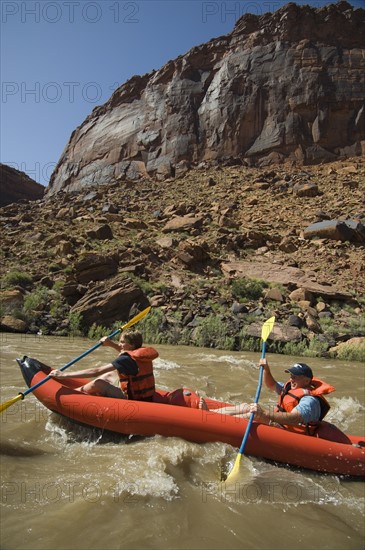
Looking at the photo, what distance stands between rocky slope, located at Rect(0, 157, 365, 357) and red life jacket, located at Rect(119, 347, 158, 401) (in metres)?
4.55

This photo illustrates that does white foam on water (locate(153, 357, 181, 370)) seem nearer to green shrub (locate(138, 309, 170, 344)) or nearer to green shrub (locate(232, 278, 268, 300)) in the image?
green shrub (locate(138, 309, 170, 344))

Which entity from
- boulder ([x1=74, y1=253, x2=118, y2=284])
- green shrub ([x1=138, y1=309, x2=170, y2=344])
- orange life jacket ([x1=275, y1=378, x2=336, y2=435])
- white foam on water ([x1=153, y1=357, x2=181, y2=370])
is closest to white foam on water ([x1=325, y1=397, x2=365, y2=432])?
orange life jacket ([x1=275, y1=378, x2=336, y2=435])

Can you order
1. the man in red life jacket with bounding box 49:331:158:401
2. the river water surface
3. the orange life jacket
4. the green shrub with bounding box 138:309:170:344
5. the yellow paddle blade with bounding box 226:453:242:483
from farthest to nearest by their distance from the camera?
1. the green shrub with bounding box 138:309:170:344
2. the man in red life jacket with bounding box 49:331:158:401
3. the orange life jacket
4. the yellow paddle blade with bounding box 226:453:242:483
5. the river water surface

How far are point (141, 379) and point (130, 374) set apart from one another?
0.48 ft

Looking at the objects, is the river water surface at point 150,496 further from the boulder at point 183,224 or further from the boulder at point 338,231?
the boulder at point 183,224

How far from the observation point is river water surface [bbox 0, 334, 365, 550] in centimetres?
219

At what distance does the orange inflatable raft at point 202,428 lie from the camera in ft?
10.3

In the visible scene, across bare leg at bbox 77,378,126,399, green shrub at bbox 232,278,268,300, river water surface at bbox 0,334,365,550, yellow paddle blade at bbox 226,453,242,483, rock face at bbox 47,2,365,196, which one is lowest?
river water surface at bbox 0,334,365,550

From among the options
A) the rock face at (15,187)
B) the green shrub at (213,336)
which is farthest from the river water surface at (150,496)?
the rock face at (15,187)

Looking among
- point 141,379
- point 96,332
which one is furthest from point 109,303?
point 141,379

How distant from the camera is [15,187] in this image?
3416 cm

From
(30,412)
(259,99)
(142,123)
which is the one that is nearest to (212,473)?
(30,412)

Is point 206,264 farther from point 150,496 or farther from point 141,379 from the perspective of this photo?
point 150,496

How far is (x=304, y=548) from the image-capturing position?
2186mm
